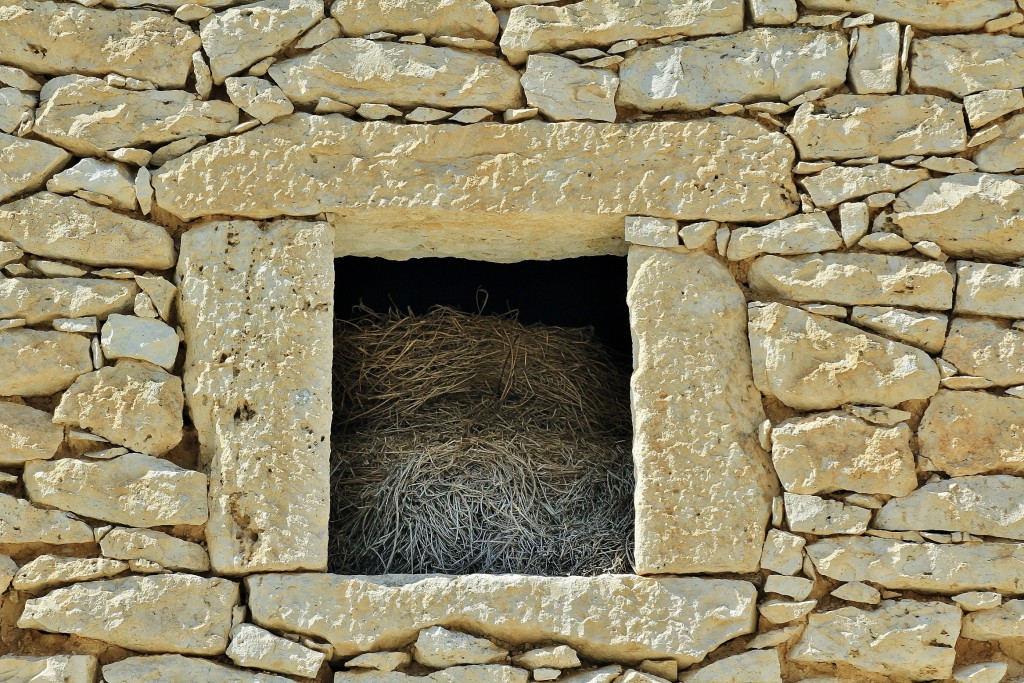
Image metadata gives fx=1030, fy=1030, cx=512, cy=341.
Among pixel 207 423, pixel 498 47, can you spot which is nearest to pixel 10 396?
pixel 207 423

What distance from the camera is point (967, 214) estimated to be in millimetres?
2990

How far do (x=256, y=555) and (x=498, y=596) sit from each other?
68cm

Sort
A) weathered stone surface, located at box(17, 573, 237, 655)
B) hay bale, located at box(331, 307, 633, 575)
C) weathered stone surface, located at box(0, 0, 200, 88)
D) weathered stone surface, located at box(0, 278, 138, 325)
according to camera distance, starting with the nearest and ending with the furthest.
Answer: weathered stone surface, located at box(17, 573, 237, 655)
weathered stone surface, located at box(0, 278, 138, 325)
weathered stone surface, located at box(0, 0, 200, 88)
hay bale, located at box(331, 307, 633, 575)

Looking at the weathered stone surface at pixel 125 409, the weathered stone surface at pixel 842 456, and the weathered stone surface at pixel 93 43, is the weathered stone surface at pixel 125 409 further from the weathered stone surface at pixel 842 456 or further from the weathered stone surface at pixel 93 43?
the weathered stone surface at pixel 842 456

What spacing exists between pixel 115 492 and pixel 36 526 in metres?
0.23

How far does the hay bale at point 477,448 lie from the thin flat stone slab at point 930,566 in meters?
0.61

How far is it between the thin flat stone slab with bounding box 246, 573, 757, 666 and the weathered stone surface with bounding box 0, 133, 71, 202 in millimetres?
1318

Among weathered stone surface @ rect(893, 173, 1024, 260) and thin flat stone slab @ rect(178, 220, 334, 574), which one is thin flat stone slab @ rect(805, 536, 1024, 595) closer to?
weathered stone surface @ rect(893, 173, 1024, 260)

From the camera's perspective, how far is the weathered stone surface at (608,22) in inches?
120

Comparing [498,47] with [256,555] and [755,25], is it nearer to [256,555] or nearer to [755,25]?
[755,25]

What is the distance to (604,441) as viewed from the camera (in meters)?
3.52

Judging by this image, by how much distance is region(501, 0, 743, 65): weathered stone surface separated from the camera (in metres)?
3.05

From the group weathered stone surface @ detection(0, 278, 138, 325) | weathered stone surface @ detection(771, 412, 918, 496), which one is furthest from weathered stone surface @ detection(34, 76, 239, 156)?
weathered stone surface @ detection(771, 412, 918, 496)

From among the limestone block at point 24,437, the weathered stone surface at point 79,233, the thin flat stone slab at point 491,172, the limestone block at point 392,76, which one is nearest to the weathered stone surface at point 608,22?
the limestone block at point 392,76
